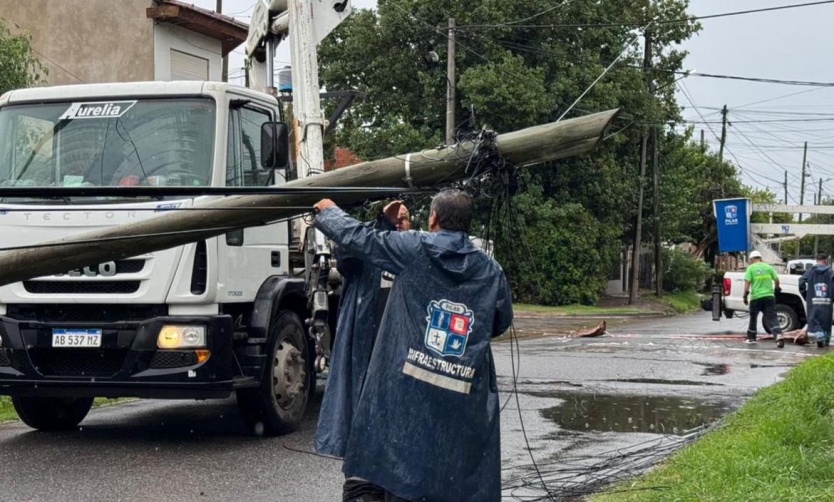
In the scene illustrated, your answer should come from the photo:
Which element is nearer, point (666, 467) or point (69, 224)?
point (666, 467)

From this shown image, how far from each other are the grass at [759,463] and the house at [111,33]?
2056 centimetres

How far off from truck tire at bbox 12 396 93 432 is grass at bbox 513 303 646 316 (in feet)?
76.1

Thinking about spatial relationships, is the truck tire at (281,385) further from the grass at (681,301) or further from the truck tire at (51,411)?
the grass at (681,301)

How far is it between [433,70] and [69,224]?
27348 millimetres

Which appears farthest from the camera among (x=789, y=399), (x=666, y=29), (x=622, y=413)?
(x=666, y=29)

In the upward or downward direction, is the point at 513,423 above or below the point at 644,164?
below

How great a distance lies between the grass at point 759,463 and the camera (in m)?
5.94

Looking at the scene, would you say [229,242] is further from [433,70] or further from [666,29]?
[666,29]

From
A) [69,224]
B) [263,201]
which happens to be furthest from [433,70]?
[263,201]

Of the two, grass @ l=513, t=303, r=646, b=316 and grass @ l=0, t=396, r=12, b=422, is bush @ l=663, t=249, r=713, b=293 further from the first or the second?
grass @ l=0, t=396, r=12, b=422

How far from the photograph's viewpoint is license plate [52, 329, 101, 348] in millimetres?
7953

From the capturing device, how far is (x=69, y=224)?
799 centimetres

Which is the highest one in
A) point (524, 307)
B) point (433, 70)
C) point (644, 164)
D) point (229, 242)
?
point (433, 70)

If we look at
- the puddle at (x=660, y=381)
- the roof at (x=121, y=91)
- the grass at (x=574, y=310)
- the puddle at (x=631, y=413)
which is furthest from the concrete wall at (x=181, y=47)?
the roof at (x=121, y=91)
